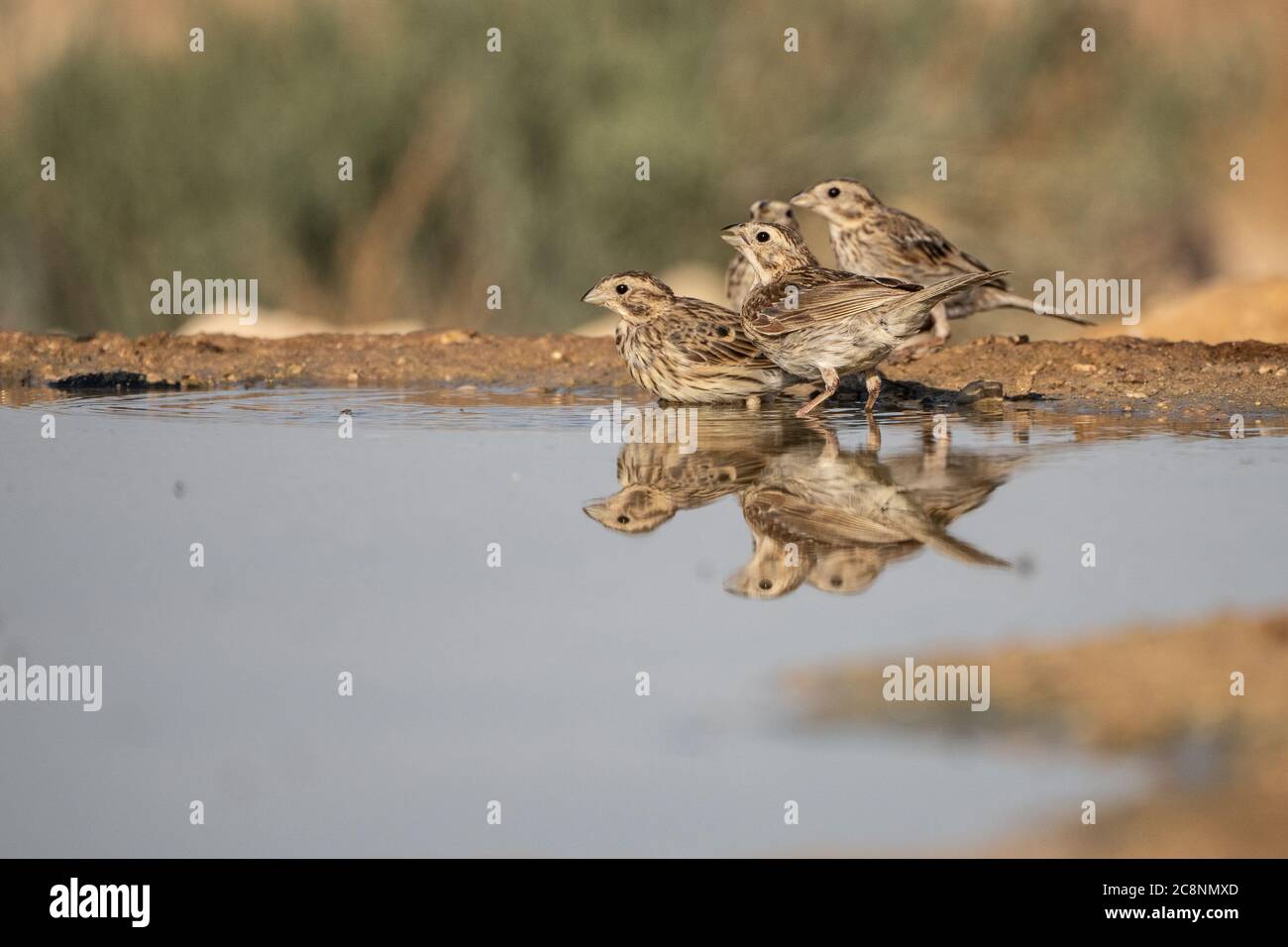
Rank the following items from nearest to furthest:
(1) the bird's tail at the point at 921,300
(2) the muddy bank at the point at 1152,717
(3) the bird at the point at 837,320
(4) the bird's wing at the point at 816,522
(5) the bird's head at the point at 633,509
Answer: (2) the muddy bank at the point at 1152,717, (4) the bird's wing at the point at 816,522, (5) the bird's head at the point at 633,509, (1) the bird's tail at the point at 921,300, (3) the bird at the point at 837,320

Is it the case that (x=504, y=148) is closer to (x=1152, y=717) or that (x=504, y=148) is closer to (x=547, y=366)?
(x=547, y=366)

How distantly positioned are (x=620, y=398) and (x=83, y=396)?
8.94ft

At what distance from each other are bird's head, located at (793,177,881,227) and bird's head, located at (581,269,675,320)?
6.46 feet

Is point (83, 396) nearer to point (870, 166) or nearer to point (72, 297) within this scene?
point (72, 297)

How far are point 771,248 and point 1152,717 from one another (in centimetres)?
587

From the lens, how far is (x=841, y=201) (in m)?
11.3

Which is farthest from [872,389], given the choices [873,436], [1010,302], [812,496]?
[812,496]

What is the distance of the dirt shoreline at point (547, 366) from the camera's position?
9289 mm

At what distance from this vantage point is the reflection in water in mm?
5719

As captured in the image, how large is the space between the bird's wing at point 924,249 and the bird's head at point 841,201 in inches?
6.6

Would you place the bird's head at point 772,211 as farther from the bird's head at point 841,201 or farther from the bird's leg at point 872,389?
the bird's leg at point 872,389

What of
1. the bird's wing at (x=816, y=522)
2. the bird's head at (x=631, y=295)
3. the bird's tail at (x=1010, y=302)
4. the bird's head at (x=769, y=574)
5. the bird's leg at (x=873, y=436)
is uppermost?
the bird's tail at (x=1010, y=302)

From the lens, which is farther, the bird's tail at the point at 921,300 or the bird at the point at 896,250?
the bird at the point at 896,250

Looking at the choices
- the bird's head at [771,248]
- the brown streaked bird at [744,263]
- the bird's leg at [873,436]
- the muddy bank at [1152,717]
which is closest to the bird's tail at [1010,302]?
the brown streaked bird at [744,263]
